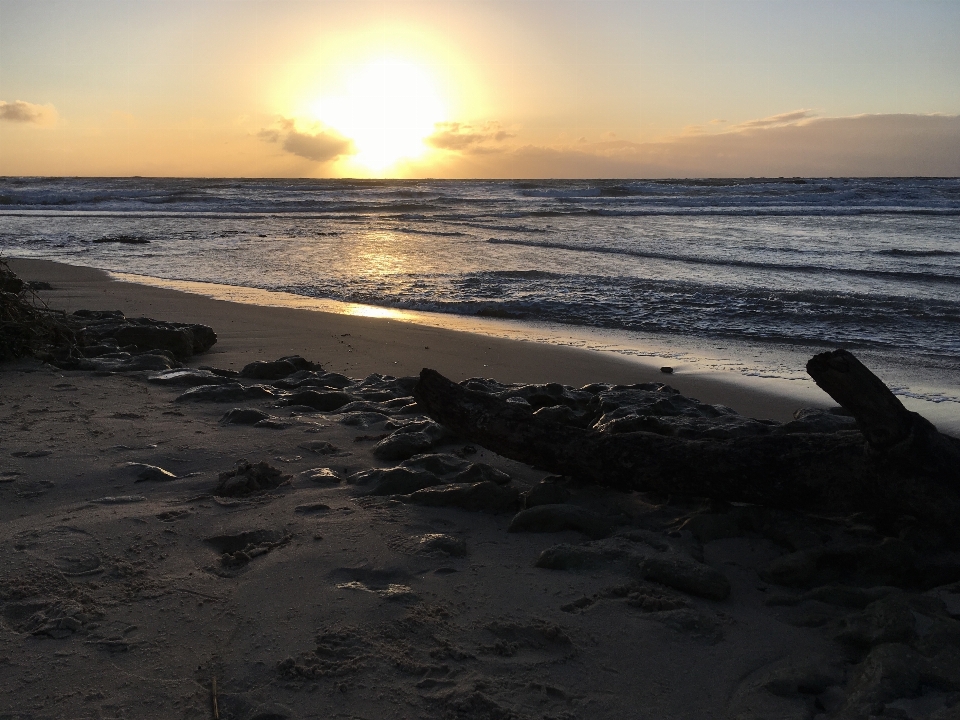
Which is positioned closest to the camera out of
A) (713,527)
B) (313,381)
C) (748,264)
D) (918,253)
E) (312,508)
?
(713,527)

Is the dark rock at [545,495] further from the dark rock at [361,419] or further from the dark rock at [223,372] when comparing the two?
the dark rock at [223,372]

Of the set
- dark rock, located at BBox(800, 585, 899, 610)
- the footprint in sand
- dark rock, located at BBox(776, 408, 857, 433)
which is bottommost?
dark rock, located at BBox(800, 585, 899, 610)

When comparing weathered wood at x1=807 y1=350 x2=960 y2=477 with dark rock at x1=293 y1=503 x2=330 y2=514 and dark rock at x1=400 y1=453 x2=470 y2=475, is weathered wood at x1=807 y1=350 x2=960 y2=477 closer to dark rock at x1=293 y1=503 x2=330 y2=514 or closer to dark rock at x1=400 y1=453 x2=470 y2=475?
dark rock at x1=400 y1=453 x2=470 y2=475

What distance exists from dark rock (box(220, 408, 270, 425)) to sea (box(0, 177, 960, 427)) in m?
3.67

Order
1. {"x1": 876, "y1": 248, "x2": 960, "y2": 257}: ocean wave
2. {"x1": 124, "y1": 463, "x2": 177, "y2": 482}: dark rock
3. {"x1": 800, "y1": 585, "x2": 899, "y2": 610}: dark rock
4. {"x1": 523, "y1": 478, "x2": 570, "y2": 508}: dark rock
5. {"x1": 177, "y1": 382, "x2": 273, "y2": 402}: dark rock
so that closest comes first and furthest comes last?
1. {"x1": 800, "y1": 585, "x2": 899, "y2": 610}: dark rock
2. {"x1": 523, "y1": 478, "x2": 570, "y2": 508}: dark rock
3. {"x1": 124, "y1": 463, "x2": 177, "y2": 482}: dark rock
4. {"x1": 177, "y1": 382, "x2": 273, "y2": 402}: dark rock
5. {"x1": 876, "y1": 248, "x2": 960, "y2": 257}: ocean wave

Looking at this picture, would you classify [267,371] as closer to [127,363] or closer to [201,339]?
[127,363]

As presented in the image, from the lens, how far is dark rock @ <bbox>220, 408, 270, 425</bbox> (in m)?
4.10

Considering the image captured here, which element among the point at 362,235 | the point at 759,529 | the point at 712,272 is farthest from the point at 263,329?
the point at 362,235

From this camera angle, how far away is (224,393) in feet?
15.0

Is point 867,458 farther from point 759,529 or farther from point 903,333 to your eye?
point 903,333

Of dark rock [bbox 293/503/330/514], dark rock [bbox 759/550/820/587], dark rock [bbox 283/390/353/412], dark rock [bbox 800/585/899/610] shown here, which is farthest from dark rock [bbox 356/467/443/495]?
dark rock [bbox 800/585/899/610]

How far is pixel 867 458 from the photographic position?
2.61 m

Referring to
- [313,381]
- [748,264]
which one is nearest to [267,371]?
[313,381]

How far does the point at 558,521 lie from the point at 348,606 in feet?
3.00
